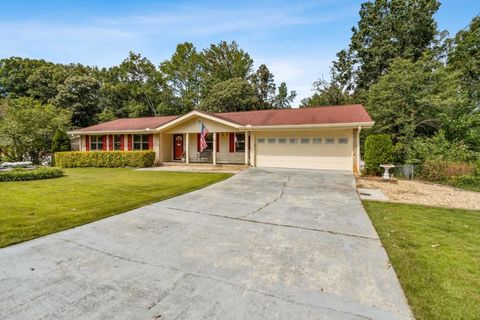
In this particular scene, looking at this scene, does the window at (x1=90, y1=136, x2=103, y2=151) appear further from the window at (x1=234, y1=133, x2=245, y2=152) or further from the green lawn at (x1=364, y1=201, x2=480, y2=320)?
the green lawn at (x1=364, y1=201, x2=480, y2=320)

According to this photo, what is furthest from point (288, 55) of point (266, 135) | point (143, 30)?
point (143, 30)

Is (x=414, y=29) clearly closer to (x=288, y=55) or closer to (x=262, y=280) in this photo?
(x=288, y=55)

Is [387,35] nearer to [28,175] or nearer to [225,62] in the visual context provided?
[225,62]

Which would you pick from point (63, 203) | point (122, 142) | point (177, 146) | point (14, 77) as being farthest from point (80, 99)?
point (63, 203)

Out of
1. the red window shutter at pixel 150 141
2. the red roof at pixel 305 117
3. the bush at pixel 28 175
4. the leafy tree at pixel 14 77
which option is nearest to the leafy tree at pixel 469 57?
the red roof at pixel 305 117

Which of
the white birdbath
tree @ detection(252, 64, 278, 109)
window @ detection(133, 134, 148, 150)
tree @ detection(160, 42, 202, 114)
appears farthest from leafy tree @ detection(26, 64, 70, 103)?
the white birdbath

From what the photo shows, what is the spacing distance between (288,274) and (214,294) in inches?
39.0

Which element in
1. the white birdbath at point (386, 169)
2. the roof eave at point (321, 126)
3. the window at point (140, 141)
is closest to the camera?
the white birdbath at point (386, 169)

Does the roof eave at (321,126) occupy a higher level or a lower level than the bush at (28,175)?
higher

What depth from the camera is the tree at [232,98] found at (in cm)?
2845

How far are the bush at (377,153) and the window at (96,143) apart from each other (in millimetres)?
18589

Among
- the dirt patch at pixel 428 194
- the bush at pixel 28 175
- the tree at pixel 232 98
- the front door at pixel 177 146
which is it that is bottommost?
the dirt patch at pixel 428 194

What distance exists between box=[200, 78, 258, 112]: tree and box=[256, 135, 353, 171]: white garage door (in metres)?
15.6

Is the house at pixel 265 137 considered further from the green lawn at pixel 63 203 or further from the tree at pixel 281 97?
the tree at pixel 281 97
